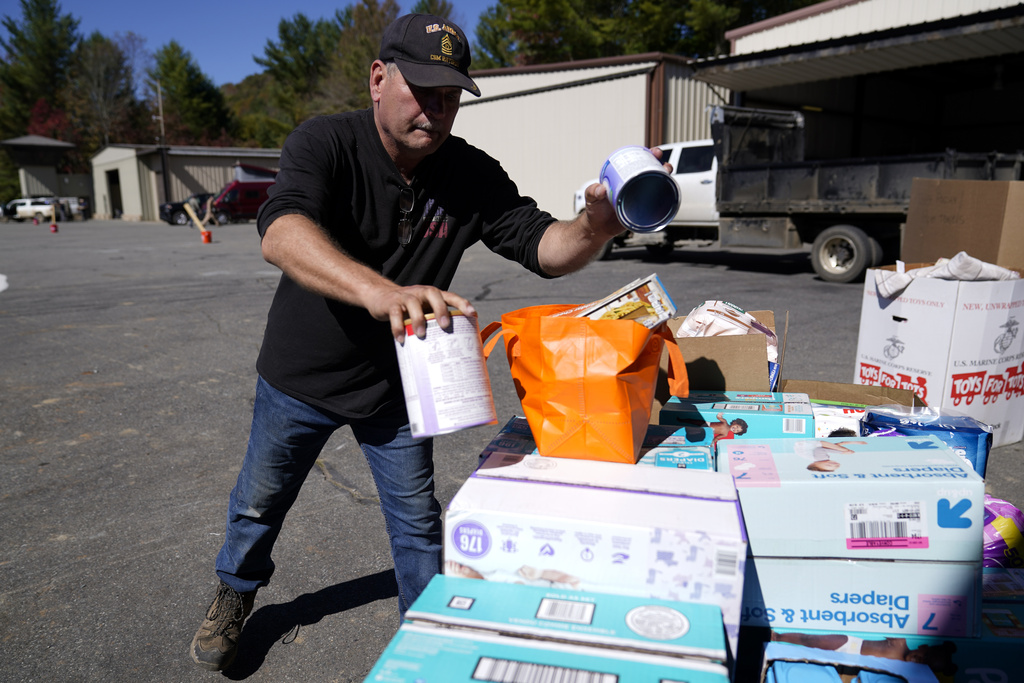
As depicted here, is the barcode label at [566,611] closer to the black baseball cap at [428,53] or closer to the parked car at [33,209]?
the black baseball cap at [428,53]

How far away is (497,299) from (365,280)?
748cm

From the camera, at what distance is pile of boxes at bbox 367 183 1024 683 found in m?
1.17

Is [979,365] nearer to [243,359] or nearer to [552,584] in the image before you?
[552,584]

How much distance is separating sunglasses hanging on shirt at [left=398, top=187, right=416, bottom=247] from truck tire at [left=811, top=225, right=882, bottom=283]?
8736 mm

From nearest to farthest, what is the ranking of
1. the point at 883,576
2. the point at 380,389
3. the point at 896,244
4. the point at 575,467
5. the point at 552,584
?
the point at 552,584, the point at 883,576, the point at 575,467, the point at 380,389, the point at 896,244

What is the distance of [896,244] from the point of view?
31.2ft

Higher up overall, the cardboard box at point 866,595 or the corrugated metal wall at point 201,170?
the corrugated metal wall at point 201,170

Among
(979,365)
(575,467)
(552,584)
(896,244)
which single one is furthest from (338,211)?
(896,244)

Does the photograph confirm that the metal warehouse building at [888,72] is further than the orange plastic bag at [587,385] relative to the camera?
Yes

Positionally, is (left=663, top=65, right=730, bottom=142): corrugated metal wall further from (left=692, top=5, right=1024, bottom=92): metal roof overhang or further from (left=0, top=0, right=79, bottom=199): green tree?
(left=0, top=0, right=79, bottom=199): green tree

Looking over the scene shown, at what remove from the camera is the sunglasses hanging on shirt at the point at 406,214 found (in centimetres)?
193

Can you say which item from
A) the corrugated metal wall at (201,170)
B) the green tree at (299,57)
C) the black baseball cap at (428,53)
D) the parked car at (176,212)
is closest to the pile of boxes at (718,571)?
the black baseball cap at (428,53)

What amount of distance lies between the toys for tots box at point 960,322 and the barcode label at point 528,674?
3127mm

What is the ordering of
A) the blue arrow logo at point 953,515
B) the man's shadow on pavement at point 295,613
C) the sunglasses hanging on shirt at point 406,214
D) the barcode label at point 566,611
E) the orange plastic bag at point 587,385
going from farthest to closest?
1. the man's shadow on pavement at point 295,613
2. the sunglasses hanging on shirt at point 406,214
3. the orange plastic bag at point 587,385
4. the blue arrow logo at point 953,515
5. the barcode label at point 566,611
